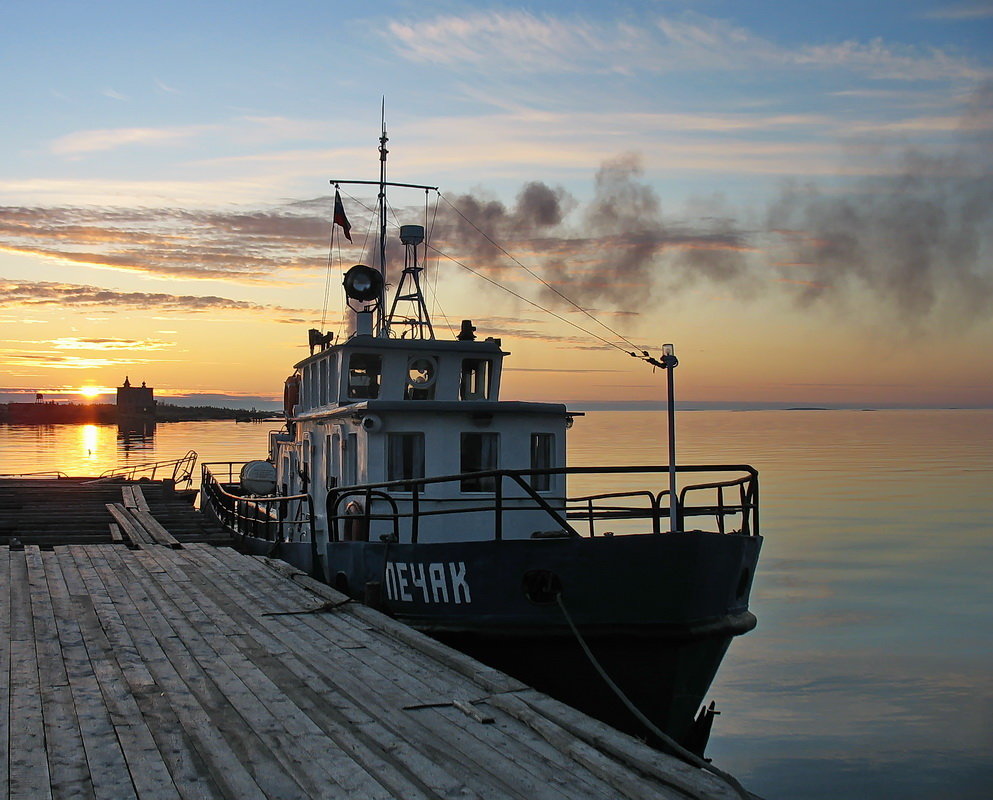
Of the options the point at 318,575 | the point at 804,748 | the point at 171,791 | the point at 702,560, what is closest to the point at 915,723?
the point at 804,748

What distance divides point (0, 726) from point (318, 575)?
788 centimetres

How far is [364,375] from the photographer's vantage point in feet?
53.9

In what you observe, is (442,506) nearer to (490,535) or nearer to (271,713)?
(490,535)

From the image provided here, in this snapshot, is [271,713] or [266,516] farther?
[266,516]

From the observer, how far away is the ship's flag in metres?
20.8

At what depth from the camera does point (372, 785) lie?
5227mm

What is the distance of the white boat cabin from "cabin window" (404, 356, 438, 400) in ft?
0.06

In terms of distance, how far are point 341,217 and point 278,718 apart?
52.7 feet

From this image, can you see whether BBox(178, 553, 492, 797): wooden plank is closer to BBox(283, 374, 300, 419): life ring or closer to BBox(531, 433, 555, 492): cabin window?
BBox(531, 433, 555, 492): cabin window

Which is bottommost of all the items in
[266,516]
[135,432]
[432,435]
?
[135,432]

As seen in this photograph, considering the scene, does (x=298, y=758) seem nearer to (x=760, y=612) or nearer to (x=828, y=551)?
(x=760, y=612)

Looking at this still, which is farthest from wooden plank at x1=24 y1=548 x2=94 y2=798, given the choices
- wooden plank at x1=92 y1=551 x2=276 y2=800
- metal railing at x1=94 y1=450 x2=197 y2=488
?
metal railing at x1=94 y1=450 x2=197 y2=488

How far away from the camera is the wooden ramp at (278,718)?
17.3ft

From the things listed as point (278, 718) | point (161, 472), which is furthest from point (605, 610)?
point (161, 472)
